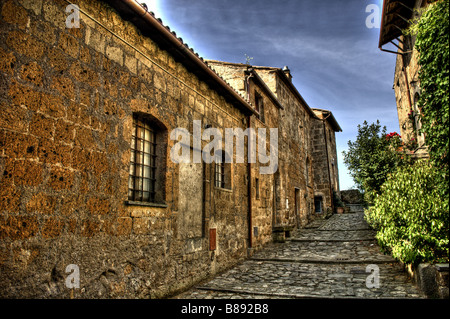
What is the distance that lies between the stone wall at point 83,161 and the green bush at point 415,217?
362cm

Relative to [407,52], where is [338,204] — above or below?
below

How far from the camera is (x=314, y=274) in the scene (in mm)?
6672

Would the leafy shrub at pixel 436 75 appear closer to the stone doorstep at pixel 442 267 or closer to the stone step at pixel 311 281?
the stone doorstep at pixel 442 267

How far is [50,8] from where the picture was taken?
3.55m

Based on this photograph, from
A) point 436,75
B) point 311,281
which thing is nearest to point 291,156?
point 311,281

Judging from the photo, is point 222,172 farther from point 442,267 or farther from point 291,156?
point 291,156

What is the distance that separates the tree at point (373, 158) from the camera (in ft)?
33.7

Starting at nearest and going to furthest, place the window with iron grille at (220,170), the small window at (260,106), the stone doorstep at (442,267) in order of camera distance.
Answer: the stone doorstep at (442,267) → the window with iron grille at (220,170) → the small window at (260,106)

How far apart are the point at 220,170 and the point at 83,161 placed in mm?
4495

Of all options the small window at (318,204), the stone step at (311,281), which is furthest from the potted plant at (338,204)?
the stone step at (311,281)

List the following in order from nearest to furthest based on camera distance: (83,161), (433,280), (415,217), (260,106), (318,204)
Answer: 1. (83,161)
2. (433,280)
3. (415,217)
4. (260,106)
5. (318,204)

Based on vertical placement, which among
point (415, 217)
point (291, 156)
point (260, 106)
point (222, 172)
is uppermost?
point (260, 106)

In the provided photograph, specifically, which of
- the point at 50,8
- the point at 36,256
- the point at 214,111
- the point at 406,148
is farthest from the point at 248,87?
the point at 36,256
